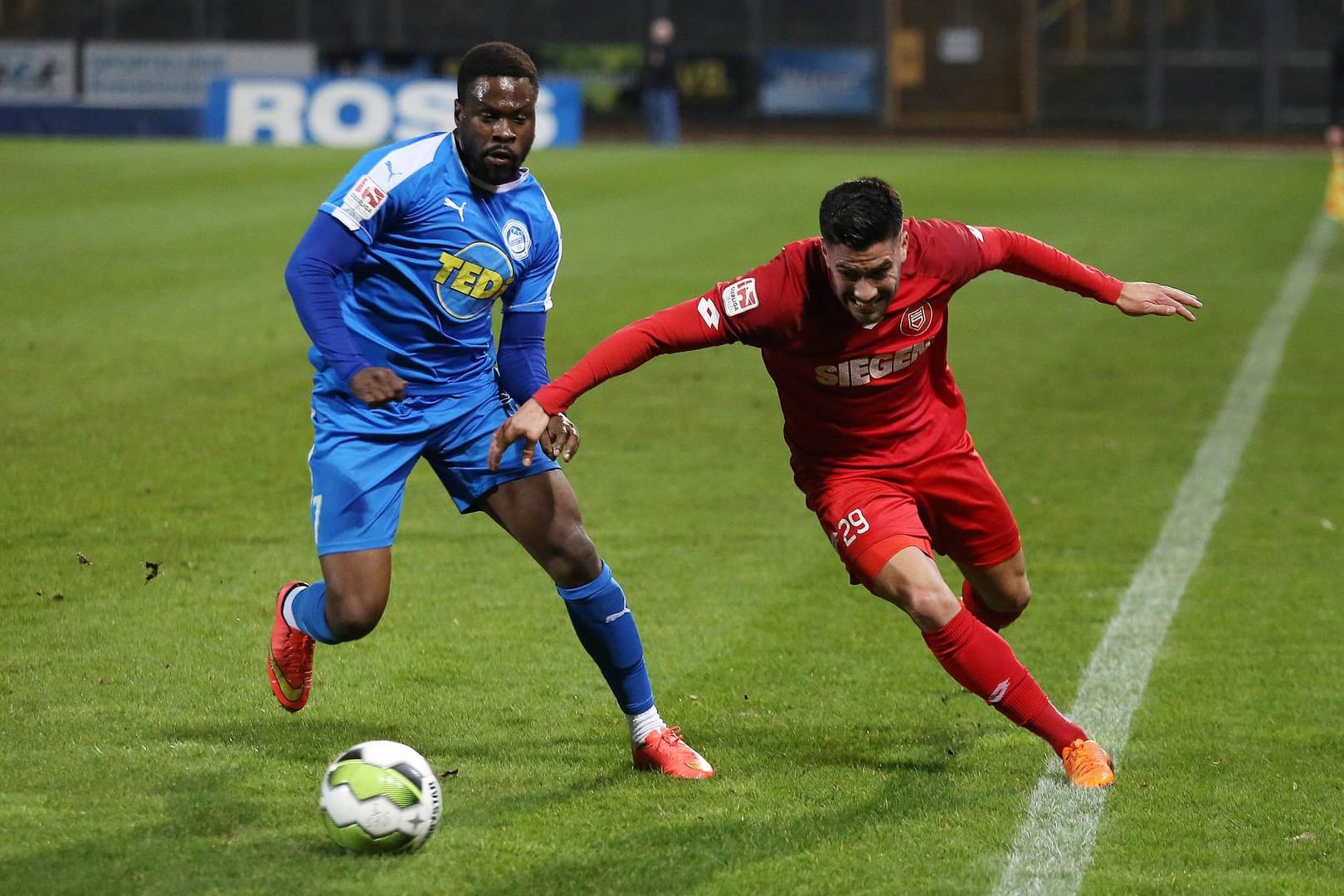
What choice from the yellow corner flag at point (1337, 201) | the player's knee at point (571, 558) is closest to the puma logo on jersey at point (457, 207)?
the player's knee at point (571, 558)

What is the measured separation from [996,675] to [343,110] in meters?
26.6

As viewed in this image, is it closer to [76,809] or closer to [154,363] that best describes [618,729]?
[76,809]

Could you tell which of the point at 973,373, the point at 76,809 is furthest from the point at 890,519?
the point at 973,373

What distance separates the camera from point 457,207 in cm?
512

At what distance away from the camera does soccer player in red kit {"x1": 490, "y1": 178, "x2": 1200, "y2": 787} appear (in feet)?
15.8

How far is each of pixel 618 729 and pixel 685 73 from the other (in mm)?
32468

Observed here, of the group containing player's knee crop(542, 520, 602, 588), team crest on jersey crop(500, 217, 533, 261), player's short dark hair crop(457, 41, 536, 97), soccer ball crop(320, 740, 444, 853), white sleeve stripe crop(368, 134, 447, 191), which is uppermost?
player's short dark hair crop(457, 41, 536, 97)

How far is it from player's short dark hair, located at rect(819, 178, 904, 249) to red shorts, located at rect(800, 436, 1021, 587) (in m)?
0.82

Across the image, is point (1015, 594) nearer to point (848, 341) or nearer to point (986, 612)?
point (986, 612)

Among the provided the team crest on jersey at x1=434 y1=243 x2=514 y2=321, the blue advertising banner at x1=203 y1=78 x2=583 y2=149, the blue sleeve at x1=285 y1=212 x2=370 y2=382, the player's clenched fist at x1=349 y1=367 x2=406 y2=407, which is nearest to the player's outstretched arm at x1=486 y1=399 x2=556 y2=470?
the player's clenched fist at x1=349 y1=367 x2=406 y2=407

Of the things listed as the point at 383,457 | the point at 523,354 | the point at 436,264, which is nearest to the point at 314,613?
the point at 383,457

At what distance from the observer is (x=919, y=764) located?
5.25m

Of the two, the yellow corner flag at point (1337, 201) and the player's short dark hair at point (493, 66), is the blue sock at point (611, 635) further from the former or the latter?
the yellow corner flag at point (1337, 201)

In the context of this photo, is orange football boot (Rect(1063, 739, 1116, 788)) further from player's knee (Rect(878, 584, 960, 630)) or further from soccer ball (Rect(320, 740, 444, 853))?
soccer ball (Rect(320, 740, 444, 853))
